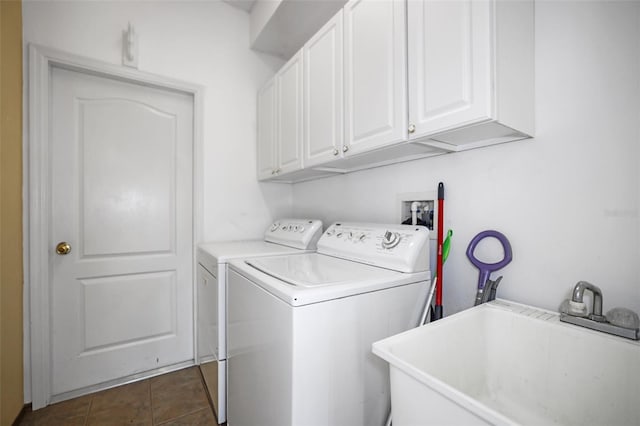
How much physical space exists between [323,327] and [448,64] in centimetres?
101

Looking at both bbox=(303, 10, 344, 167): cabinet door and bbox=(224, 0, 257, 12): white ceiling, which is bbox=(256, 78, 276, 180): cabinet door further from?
bbox=(224, 0, 257, 12): white ceiling

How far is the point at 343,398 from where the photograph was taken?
0.97 meters

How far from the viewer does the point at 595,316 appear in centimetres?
86

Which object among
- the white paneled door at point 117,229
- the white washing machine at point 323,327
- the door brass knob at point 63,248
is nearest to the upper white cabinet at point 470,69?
the white washing machine at point 323,327

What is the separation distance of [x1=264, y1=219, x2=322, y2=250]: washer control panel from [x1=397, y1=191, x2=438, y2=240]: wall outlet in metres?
0.59

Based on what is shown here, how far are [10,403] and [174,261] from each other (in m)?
1.09

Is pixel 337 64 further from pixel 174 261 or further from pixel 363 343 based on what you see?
pixel 174 261

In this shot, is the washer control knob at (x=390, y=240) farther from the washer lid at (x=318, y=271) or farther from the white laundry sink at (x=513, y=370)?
the white laundry sink at (x=513, y=370)

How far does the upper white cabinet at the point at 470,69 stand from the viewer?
0.90 metres

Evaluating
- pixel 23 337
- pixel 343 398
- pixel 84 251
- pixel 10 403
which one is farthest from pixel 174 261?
pixel 343 398

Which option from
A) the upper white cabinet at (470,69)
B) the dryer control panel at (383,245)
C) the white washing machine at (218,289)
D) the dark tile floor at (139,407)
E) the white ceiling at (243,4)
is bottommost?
the dark tile floor at (139,407)

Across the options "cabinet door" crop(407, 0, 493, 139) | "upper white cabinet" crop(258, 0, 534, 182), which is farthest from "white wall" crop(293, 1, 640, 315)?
"cabinet door" crop(407, 0, 493, 139)

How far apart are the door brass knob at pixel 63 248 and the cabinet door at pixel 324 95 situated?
1.69 m

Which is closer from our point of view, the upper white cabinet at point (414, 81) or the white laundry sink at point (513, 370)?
the white laundry sink at point (513, 370)
